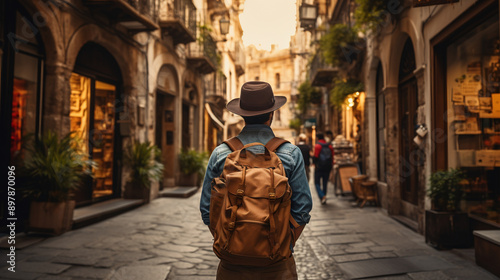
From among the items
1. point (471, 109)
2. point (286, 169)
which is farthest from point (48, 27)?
point (471, 109)

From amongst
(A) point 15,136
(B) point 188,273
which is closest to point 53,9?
(A) point 15,136

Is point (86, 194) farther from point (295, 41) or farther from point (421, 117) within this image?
point (295, 41)

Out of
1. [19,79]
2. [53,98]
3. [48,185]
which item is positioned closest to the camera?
[48,185]

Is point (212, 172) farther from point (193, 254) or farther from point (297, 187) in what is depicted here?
point (193, 254)

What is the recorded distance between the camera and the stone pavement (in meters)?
4.36

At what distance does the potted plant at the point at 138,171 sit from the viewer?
31.4 ft

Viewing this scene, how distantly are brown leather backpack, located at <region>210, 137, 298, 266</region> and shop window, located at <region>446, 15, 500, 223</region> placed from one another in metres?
4.60

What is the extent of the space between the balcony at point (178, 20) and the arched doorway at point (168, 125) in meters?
1.09

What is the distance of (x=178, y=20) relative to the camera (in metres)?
11.3

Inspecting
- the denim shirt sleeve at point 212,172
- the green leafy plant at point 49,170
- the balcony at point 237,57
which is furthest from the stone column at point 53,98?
the balcony at point 237,57

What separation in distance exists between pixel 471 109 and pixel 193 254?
15.3 feet

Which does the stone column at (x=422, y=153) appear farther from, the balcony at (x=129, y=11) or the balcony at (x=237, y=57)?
the balcony at (x=237, y=57)

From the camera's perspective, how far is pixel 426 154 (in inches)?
257

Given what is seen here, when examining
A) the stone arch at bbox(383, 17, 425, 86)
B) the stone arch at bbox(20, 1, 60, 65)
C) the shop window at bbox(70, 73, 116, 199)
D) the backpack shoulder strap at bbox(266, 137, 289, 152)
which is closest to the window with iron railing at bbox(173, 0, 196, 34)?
the shop window at bbox(70, 73, 116, 199)
